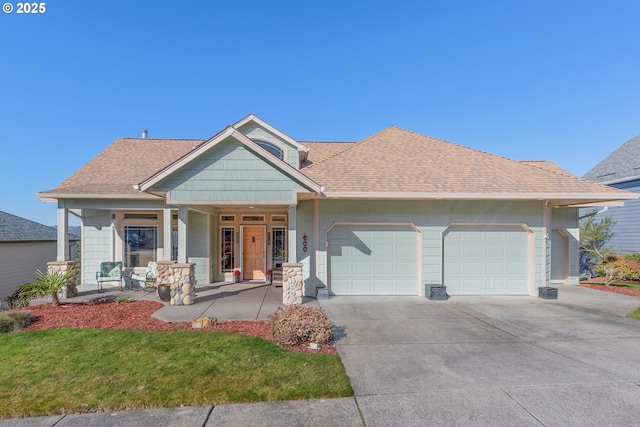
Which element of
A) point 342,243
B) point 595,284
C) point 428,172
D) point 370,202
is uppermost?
point 428,172

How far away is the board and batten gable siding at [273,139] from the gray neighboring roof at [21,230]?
39.1 ft

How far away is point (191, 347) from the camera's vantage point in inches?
216

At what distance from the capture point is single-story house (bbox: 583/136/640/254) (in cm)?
1684

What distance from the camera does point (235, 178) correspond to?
8570mm

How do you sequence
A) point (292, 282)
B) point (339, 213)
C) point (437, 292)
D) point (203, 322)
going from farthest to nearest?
point (339, 213) < point (437, 292) < point (292, 282) < point (203, 322)

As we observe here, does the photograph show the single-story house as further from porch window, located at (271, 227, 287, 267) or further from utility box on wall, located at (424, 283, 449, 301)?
porch window, located at (271, 227, 287, 267)

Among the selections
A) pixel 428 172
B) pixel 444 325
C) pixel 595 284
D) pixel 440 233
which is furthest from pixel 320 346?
pixel 595 284

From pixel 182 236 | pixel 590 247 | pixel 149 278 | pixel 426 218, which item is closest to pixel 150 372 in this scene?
pixel 182 236

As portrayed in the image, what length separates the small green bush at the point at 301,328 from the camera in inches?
225

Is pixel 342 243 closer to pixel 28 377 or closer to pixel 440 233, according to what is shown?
pixel 440 233

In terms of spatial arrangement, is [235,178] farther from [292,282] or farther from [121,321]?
[121,321]

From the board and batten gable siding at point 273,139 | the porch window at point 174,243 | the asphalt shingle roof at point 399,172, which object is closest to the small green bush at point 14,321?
the asphalt shingle roof at point 399,172

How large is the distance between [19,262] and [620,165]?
3356 centimetres

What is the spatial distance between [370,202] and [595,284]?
1077 cm
